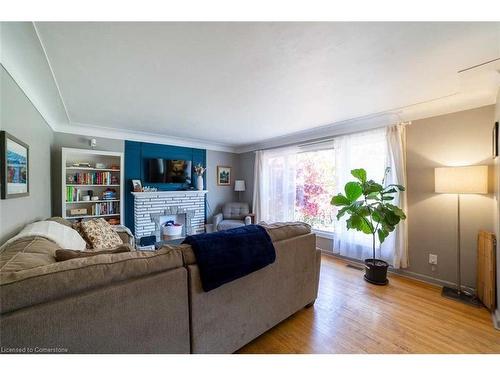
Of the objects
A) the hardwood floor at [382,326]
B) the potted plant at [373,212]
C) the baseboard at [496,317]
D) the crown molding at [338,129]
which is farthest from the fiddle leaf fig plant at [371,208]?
the baseboard at [496,317]

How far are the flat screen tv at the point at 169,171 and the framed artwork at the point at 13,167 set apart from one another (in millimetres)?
2273

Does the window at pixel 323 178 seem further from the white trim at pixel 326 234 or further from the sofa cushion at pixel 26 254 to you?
the sofa cushion at pixel 26 254

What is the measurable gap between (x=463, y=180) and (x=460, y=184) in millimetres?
49

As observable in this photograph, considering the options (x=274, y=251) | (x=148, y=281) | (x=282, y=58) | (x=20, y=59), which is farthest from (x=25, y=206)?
(x=282, y=58)

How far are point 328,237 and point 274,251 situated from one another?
2620mm

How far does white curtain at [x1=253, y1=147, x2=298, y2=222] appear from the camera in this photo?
4.49 metres

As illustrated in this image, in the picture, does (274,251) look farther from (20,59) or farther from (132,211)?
(132,211)

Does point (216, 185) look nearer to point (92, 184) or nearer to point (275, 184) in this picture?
point (275, 184)

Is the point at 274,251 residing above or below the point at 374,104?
below

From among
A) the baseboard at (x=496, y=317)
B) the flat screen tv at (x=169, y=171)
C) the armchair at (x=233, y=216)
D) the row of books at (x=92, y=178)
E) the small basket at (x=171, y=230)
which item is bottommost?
the baseboard at (x=496, y=317)

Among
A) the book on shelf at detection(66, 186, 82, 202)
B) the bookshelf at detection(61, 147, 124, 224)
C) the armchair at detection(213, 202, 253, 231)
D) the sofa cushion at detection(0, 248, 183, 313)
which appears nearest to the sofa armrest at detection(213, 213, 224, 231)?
the armchair at detection(213, 202, 253, 231)

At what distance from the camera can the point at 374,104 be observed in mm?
2701

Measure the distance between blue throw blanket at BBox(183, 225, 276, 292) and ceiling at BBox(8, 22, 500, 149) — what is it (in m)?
1.40

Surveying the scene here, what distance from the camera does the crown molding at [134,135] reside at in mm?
3613
